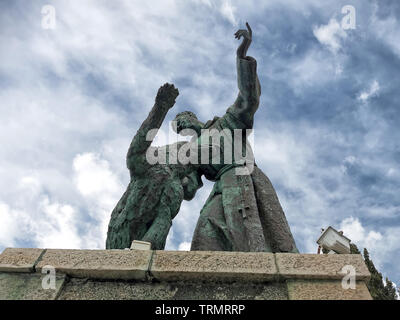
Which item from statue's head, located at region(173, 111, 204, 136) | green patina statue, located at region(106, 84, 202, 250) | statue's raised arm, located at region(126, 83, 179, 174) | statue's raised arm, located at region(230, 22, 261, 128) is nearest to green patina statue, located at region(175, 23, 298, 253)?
statue's raised arm, located at region(230, 22, 261, 128)

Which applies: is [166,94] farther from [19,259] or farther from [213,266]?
[19,259]

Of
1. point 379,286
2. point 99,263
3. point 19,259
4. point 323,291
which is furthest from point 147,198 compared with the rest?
point 379,286

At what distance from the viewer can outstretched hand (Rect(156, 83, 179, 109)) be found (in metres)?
4.66

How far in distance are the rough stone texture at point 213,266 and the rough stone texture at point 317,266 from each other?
10 centimetres

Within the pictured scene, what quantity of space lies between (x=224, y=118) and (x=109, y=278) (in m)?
3.00

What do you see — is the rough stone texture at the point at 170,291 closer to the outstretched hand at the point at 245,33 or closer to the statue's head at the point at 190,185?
the statue's head at the point at 190,185

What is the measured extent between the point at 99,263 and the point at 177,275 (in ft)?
2.25

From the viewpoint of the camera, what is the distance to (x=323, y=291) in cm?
323

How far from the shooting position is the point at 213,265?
3445 millimetres
